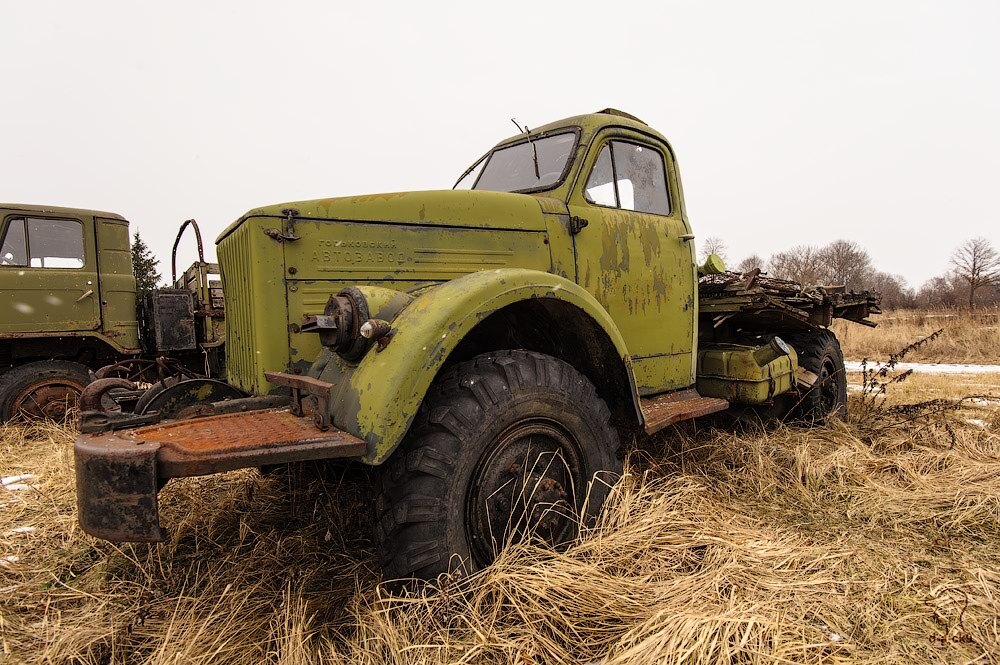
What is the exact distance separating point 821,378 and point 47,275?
300 inches

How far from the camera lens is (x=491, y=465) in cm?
225

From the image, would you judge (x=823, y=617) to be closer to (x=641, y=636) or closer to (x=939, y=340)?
(x=641, y=636)

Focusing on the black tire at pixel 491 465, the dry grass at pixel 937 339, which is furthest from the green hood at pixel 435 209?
the dry grass at pixel 937 339

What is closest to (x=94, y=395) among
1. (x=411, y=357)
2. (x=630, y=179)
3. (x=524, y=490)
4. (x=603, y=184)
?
(x=411, y=357)

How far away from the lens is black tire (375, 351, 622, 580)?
2035 mm

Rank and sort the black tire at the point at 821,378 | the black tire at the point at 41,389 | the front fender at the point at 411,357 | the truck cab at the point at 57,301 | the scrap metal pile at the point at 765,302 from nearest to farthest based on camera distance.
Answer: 1. the front fender at the point at 411,357
2. the scrap metal pile at the point at 765,302
3. the black tire at the point at 821,378
4. the black tire at the point at 41,389
5. the truck cab at the point at 57,301

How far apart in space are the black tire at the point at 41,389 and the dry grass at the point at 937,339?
13.2 m

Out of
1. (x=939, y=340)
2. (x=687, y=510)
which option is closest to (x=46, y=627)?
(x=687, y=510)

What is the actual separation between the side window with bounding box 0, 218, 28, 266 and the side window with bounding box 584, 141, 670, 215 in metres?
5.96

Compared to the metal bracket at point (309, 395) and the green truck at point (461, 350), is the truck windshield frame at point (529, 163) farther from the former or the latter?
the metal bracket at point (309, 395)

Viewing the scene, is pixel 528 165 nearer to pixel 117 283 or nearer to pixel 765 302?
pixel 765 302

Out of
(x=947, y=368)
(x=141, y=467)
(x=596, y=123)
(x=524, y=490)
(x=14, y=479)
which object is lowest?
(x=947, y=368)

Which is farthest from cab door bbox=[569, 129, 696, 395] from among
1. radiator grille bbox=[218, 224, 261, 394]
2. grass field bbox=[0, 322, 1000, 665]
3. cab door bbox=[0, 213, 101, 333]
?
cab door bbox=[0, 213, 101, 333]

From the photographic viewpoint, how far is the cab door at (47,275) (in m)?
5.79
